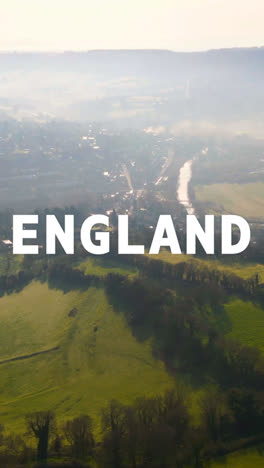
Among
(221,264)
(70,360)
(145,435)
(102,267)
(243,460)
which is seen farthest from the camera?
(102,267)

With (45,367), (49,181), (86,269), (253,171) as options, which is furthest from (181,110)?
(45,367)

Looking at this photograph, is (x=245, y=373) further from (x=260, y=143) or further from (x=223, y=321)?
(x=260, y=143)

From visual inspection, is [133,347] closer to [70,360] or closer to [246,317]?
[70,360]

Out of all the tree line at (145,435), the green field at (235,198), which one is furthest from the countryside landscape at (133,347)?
the green field at (235,198)

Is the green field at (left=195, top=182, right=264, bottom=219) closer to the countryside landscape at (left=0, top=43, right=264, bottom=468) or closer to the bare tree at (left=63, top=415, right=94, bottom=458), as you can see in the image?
the countryside landscape at (left=0, top=43, right=264, bottom=468)

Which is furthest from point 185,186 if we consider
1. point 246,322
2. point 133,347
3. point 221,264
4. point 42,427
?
point 42,427

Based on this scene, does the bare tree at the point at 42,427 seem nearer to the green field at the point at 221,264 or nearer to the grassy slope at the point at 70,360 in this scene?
the grassy slope at the point at 70,360
